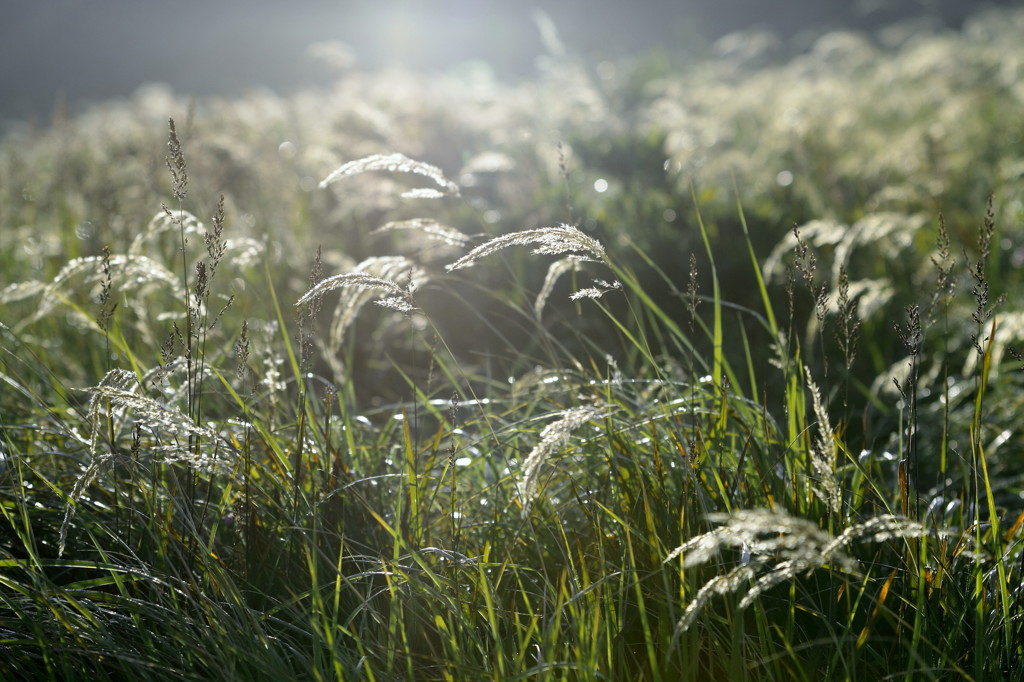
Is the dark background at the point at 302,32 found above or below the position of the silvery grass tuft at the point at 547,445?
above

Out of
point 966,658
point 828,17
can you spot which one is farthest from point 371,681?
point 828,17

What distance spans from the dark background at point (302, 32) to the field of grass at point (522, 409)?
84.4 feet

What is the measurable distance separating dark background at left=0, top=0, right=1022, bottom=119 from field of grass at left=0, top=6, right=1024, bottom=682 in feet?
84.4

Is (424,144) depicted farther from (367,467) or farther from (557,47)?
(367,467)

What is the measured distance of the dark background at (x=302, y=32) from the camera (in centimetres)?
3306

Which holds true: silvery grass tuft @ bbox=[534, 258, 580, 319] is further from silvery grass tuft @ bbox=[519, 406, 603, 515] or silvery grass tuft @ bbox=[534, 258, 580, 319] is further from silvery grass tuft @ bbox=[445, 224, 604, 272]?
silvery grass tuft @ bbox=[519, 406, 603, 515]

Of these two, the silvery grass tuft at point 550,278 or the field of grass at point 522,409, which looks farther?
the silvery grass tuft at point 550,278

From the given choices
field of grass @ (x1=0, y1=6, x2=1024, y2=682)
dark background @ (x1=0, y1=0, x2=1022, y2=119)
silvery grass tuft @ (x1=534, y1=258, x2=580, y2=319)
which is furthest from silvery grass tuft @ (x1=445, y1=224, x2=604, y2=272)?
dark background @ (x1=0, y1=0, x2=1022, y2=119)

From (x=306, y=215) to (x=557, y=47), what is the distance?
78.1 inches

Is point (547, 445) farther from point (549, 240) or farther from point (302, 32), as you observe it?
point (302, 32)

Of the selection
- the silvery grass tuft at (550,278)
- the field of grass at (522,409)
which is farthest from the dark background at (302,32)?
the silvery grass tuft at (550,278)

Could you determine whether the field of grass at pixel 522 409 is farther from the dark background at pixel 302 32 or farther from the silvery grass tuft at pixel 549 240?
the dark background at pixel 302 32

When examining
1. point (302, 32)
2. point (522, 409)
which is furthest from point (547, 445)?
point (302, 32)

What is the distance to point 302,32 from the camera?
44.8 m
